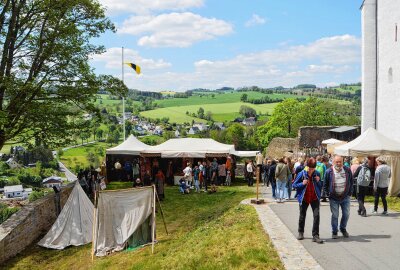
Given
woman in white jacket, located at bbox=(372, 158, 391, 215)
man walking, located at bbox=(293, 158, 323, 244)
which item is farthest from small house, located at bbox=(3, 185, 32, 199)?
man walking, located at bbox=(293, 158, 323, 244)

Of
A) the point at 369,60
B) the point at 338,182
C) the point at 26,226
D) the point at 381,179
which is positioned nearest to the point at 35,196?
the point at 26,226

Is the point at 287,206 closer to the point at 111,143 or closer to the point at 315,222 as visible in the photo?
the point at 315,222

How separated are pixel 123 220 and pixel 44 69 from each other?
11.0m

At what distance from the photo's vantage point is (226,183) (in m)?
22.3

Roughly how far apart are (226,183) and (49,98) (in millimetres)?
9888

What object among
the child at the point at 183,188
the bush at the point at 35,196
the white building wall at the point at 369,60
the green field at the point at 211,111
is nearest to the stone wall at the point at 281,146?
the white building wall at the point at 369,60

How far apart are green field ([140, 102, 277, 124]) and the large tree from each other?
13248cm

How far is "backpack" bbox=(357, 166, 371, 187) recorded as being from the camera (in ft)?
37.0

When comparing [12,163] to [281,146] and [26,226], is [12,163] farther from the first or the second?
[26,226]

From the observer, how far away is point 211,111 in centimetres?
16838

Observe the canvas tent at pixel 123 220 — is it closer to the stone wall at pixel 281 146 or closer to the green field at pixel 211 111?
the stone wall at pixel 281 146

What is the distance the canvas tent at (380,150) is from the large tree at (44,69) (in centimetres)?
1246

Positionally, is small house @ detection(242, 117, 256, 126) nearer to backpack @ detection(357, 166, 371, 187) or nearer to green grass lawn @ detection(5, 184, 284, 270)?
green grass lawn @ detection(5, 184, 284, 270)

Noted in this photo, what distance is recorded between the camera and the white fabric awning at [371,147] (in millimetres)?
15445
